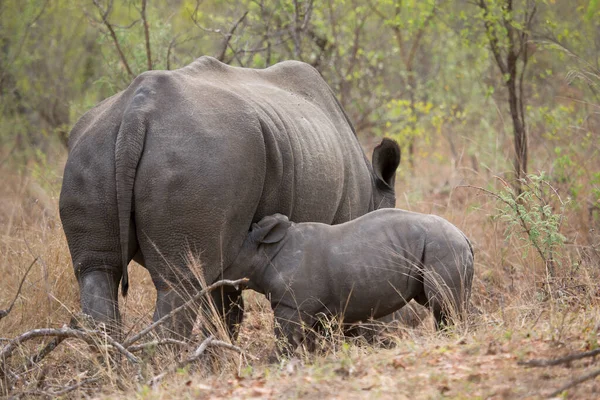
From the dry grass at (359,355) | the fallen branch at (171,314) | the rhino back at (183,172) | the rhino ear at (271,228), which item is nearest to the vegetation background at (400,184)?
the dry grass at (359,355)

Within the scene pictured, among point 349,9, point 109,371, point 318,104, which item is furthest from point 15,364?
point 349,9

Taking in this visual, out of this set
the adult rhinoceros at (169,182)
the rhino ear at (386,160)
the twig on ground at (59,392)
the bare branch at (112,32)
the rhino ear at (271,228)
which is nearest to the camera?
the twig on ground at (59,392)

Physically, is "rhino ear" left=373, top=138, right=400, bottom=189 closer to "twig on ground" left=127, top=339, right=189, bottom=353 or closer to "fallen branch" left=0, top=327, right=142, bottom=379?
"twig on ground" left=127, top=339, right=189, bottom=353

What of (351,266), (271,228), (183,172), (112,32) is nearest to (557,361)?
(351,266)

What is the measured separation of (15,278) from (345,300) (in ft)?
10.3

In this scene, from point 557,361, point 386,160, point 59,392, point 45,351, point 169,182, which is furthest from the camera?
point 386,160

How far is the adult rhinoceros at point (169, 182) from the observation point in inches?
193

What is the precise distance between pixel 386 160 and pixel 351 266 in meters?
1.98

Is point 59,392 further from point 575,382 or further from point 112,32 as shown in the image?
point 112,32

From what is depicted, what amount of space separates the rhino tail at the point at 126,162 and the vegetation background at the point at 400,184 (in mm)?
556

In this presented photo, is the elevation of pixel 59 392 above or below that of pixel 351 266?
below

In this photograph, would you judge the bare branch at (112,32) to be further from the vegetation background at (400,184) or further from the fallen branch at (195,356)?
the fallen branch at (195,356)

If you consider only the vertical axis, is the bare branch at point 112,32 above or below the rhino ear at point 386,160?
above

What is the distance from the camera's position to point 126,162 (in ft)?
15.9
